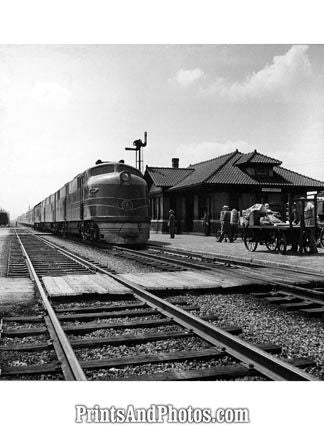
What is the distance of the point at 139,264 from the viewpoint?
448 inches

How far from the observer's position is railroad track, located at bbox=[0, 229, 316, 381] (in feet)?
11.6

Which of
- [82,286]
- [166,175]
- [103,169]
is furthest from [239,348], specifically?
[166,175]

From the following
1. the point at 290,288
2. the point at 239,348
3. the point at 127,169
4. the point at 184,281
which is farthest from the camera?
the point at 127,169

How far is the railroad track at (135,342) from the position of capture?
3.54 meters

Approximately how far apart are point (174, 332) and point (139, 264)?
6.68 m

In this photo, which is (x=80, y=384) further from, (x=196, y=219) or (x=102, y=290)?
(x=196, y=219)

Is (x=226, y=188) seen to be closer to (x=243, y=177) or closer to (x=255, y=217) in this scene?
(x=243, y=177)

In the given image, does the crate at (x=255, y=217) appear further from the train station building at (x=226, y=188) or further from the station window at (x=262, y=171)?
the station window at (x=262, y=171)

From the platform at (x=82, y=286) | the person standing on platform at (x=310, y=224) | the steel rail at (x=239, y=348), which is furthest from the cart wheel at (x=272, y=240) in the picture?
the steel rail at (x=239, y=348)

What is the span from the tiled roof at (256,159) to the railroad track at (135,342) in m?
23.9

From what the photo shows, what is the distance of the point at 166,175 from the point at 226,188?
28.8ft

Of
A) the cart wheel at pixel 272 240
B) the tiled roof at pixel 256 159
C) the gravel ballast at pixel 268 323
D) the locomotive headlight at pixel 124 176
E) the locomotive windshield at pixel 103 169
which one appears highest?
the tiled roof at pixel 256 159

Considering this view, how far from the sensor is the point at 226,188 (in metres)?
27.3

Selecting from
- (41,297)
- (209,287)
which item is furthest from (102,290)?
(209,287)
